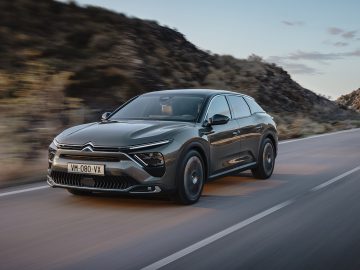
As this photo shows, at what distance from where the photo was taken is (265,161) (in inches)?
421

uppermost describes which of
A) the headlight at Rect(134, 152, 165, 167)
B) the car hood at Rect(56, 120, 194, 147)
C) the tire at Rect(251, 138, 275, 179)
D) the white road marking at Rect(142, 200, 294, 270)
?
the car hood at Rect(56, 120, 194, 147)

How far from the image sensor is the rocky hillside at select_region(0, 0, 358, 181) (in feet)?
50.8

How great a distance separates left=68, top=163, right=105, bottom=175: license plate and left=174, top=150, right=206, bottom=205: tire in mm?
949

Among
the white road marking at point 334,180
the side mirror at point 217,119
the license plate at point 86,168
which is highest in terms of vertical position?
the side mirror at point 217,119

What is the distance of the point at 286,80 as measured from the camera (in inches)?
1774

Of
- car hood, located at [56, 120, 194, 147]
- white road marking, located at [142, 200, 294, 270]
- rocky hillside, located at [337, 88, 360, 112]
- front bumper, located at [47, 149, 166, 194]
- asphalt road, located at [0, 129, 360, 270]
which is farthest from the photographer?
rocky hillside, located at [337, 88, 360, 112]

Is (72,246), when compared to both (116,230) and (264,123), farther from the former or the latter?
(264,123)

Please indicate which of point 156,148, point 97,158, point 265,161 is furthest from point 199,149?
point 265,161

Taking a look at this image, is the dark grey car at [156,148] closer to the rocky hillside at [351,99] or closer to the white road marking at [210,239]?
the white road marking at [210,239]

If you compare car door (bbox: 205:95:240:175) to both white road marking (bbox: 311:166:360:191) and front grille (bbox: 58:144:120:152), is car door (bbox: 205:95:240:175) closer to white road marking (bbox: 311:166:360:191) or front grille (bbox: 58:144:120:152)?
white road marking (bbox: 311:166:360:191)

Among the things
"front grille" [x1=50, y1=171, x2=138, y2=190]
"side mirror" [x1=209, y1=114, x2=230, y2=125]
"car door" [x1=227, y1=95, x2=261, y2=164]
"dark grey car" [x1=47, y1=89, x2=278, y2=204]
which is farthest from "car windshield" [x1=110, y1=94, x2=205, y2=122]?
"front grille" [x1=50, y1=171, x2=138, y2=190]

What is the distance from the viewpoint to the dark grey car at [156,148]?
24.5 ft

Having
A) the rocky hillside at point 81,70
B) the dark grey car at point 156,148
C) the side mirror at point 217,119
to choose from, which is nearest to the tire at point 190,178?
the dark grey car at point 156,148

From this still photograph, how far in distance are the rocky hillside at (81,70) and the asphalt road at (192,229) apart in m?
3.72
